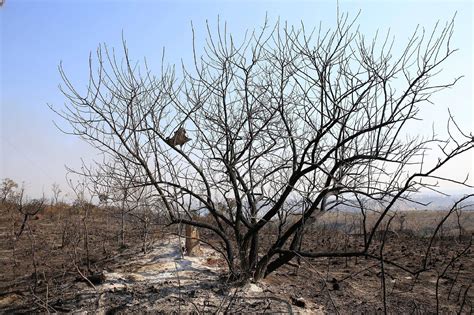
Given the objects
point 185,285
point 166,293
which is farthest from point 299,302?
point 166,293

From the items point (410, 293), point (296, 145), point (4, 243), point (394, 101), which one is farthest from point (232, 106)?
point (4, 243)

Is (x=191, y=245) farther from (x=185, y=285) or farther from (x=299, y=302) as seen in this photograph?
(x=299, y=302)

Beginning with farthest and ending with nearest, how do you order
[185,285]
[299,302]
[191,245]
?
[191,245] → [185,285] → [299,302]

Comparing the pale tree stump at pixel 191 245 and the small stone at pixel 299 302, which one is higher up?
the pale tree stump at pixel 191 245

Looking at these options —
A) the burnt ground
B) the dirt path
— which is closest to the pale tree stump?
the burnt ground

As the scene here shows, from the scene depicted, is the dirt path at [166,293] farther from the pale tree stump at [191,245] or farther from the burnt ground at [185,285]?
the pale tree stump at [191,245]

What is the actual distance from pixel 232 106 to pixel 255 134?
1.61ft

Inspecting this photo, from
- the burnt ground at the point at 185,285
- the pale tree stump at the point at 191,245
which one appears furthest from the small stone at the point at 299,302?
the pale tree stump at the point at 191,245

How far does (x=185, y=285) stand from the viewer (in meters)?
4.86

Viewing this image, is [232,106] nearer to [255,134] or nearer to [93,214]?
[255,134]

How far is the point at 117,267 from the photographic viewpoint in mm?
5664

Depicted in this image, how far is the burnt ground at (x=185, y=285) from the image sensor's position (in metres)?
4.51

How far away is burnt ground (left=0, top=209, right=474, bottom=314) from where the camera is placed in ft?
14.8

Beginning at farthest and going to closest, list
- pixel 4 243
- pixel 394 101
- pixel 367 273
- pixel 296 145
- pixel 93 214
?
1. pixel 93 214
2. pixel 4 243
3. pixel 367 273
4. pixel 296 145
5. pixel 394 101
